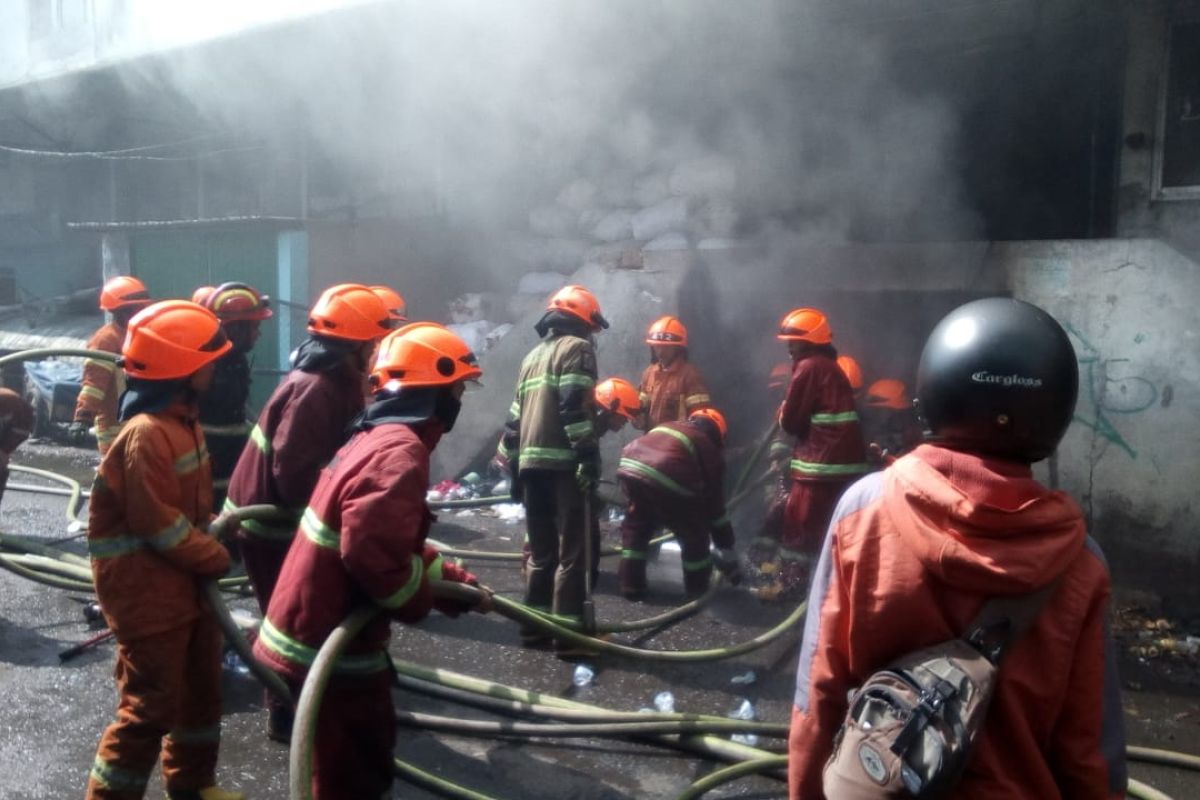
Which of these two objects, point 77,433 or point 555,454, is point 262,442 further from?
point 77,433

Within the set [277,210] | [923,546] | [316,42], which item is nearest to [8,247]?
[277,210]

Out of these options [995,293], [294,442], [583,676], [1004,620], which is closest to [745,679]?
[583,676]

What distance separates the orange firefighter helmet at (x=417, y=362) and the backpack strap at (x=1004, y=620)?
70.6 inches

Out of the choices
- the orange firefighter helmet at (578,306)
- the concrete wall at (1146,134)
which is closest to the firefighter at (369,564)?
the orange firefighter helmet at (578,306)

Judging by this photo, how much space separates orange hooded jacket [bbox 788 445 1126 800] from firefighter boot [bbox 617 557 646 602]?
4.45 m

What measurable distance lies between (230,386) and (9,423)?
157 centimetres

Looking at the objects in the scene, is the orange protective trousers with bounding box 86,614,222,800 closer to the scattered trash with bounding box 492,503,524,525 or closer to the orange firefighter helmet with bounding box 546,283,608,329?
the orange firefighter helmet with bounding box 546,283,608,329

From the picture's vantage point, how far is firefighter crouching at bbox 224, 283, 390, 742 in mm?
3771

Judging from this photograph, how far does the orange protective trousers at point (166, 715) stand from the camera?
301 cm

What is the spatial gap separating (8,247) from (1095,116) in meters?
17.4

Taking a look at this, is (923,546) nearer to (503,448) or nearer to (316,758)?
(316,758)

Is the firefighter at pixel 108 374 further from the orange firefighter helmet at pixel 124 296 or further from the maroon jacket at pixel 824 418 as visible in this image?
the maroon jacket at pixel 824 418

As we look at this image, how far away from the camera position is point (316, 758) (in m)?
2.68

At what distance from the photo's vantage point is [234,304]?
4969 mm
